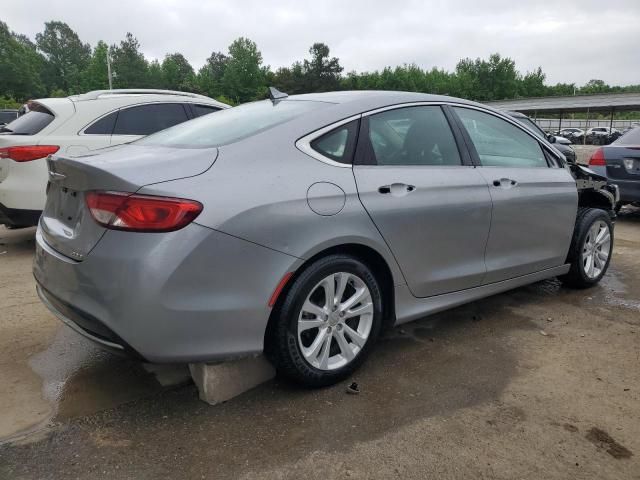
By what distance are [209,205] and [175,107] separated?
4428mm

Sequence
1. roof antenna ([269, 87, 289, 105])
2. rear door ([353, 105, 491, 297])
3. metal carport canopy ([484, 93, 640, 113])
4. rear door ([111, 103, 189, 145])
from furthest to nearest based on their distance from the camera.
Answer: metal carport canopy ([484, 93, 640, 113]) → rear door ([111, 103, 189, 145]) → roof antenna ([269, 87, 289, 105]) → rear door ([353, 105, 491, 297])

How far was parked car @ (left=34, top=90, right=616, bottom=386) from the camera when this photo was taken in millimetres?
2279

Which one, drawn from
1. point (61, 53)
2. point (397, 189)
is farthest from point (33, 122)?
point (61, 53)

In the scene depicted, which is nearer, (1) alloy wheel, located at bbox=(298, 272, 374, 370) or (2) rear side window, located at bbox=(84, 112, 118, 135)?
(1) alloy wheel, located at bbox=(298, 272, 374, 370)

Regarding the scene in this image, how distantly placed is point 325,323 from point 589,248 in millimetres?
2914

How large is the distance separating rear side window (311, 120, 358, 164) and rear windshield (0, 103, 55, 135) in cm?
384

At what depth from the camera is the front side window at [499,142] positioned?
12.0ft

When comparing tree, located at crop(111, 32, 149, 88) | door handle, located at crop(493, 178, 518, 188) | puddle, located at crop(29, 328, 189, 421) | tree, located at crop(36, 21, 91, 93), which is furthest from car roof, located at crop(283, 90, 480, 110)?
tree, located at crop(36, 21, 91, 93)

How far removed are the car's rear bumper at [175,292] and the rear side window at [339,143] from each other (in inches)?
25.3

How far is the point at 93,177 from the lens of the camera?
239 cm

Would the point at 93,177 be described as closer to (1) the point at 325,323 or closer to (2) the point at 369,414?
(1) the point at 325,323

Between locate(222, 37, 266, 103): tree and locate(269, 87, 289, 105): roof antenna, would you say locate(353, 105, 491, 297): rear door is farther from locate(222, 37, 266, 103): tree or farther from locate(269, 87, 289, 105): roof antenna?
locate(222, 37, 266, 103): tree

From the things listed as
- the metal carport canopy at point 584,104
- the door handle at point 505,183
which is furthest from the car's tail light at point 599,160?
the metal carport canopy at point 584,104

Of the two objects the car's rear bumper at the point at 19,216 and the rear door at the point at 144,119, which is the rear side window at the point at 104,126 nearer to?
the rear door at the point at 144,119
